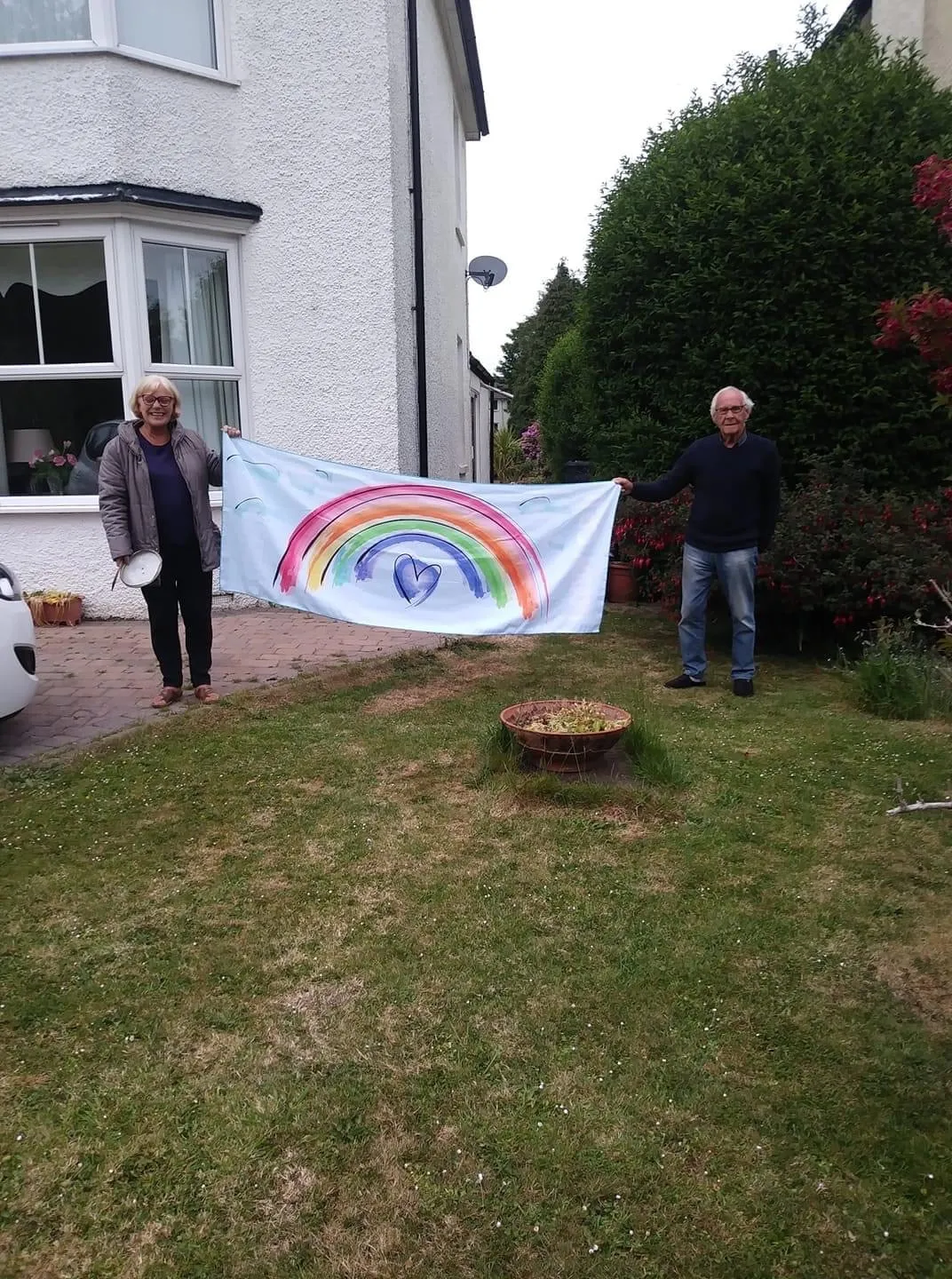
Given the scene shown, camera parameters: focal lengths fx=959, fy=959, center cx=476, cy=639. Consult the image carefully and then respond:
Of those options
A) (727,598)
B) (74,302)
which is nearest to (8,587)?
(727,598)

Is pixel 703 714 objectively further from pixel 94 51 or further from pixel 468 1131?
pixel 94 51

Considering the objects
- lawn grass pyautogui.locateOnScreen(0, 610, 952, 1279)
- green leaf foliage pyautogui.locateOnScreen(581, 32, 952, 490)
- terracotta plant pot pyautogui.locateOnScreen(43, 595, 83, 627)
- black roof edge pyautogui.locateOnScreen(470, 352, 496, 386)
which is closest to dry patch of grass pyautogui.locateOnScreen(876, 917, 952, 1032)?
lawn grass pyautogui.locateOnScreen(0, 610, 952, 1279)

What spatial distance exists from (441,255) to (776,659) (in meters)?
7.33

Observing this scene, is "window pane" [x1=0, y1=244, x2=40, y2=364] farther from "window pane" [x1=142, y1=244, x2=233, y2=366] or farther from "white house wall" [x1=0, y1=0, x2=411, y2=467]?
"window pane" [x1=142, y1=244, x2=233, y2=366]

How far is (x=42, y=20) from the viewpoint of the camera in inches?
312

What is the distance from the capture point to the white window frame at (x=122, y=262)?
7.92 metres

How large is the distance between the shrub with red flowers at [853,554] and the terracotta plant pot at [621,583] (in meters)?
2.53

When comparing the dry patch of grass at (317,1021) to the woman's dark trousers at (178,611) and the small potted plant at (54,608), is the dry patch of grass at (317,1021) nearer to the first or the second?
the woman's dark trousers at (178,611)

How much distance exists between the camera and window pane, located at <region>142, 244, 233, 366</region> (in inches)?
325

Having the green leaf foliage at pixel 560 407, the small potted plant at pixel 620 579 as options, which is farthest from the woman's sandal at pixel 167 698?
the green leaf foliage at pixel 560 407

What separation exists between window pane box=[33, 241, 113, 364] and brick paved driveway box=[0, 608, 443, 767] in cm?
234

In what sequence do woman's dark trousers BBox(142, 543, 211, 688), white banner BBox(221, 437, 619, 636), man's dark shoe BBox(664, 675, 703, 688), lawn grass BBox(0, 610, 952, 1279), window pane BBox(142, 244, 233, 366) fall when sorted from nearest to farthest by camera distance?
lawn grass BBox(0, 610, 952, 1279) < white banner BBox(221, 437, 619, 636) < woman's dark trousers BBox(142, 543, 211, 688) < man's dark shoe BBox(664, 675, 703, 688) < window pane BBox(142, 244, 233, 366)

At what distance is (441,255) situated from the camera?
38.8 feet

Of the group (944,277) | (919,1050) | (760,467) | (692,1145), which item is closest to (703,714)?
(760,467)
